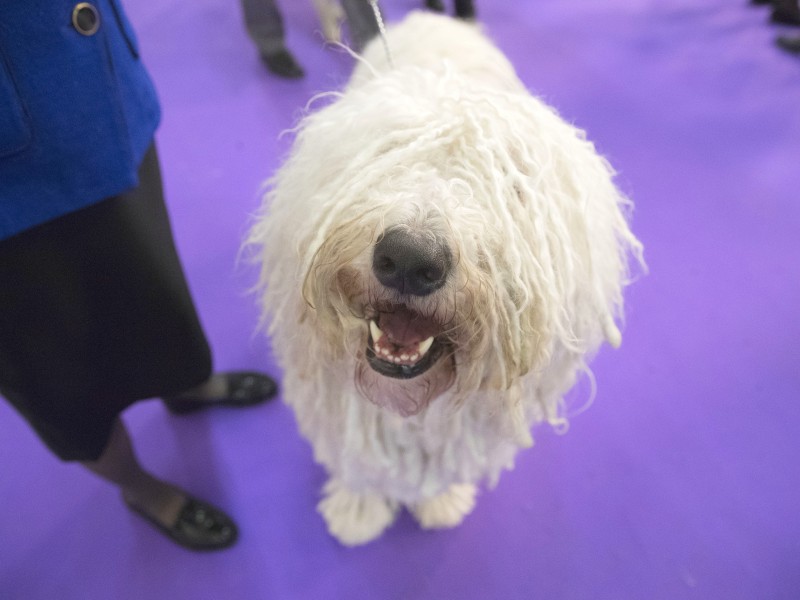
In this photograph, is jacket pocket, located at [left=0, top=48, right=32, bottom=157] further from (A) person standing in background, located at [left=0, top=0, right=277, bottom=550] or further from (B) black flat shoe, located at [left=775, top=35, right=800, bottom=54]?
(B) black flat shoe, located at [left=775, top=35, right=800, bottom=54]

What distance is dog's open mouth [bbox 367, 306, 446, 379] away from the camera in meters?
0.80

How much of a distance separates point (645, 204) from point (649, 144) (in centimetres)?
46

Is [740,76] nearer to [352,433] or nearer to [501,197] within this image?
[501,197]

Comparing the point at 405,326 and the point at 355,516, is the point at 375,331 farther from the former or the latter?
the point at 355,516

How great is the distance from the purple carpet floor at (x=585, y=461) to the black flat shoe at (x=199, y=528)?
38 millimetres

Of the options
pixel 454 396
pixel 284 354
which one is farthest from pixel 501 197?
pixel 284 354

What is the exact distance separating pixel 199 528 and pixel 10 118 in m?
1.17

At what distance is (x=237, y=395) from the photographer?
1688 millimetres

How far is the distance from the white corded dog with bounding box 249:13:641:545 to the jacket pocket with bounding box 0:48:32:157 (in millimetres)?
399

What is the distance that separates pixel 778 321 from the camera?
1841 millimetres

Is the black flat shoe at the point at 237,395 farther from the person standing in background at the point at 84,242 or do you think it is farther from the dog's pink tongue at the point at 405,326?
the dog's pink tongue at the point at 405,326

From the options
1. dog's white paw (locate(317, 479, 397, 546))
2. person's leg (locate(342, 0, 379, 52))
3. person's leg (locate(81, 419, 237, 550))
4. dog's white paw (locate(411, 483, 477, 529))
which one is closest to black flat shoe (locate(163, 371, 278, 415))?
person's leg (locate(81, 419, 237, 550))

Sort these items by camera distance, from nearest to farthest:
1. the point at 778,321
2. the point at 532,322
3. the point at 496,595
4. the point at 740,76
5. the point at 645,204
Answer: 1. the point at 532,322
2. the point at 496,595
3. the point at 778,321
4. the point at 645,204
5. the point at 740,76

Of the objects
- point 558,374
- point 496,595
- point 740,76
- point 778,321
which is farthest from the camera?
point 740,76
